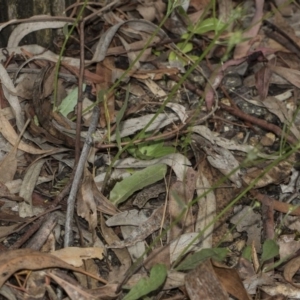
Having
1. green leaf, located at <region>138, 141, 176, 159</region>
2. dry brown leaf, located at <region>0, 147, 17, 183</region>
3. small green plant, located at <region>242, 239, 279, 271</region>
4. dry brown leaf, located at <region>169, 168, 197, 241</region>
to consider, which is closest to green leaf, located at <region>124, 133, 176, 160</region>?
green leaf, located at <region>138, 141, 176, 159</region>

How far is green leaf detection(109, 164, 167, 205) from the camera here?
8.19 ft

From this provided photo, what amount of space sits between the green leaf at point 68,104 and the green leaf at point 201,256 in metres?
0.75

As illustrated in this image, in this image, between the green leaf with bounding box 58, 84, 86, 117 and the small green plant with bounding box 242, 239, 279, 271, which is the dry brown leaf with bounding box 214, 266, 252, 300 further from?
the green leaf with bounding box 58, 84, 86, 117

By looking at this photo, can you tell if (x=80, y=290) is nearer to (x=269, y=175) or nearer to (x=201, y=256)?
(x=201, y=256)

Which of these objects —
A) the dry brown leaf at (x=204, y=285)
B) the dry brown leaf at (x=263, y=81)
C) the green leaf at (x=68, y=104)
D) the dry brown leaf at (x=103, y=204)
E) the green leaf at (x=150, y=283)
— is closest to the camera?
the green leaf at (x=150, y=283)

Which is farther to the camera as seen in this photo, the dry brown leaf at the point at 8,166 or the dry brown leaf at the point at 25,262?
the dry brown leaf at the point at 8,166

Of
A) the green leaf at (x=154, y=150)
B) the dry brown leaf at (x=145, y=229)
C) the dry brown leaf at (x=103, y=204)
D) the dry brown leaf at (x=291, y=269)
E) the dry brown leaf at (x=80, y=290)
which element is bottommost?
the dry brown leaf at (x=291, y=269)

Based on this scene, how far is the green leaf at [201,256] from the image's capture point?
7.47 ft

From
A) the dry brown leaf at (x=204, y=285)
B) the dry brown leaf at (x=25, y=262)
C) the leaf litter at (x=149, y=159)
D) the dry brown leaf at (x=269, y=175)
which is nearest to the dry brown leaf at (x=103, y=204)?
the leaf litter at (x=149, y=159)

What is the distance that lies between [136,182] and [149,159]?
0.12 meters

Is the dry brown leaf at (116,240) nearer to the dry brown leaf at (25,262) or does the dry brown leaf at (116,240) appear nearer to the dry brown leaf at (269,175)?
Result: the dry brown leaf at (25,262)

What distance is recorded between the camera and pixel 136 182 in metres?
2.52

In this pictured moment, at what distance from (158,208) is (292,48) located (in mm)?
1001

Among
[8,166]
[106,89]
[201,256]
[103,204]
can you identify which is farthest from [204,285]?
[106,89]
